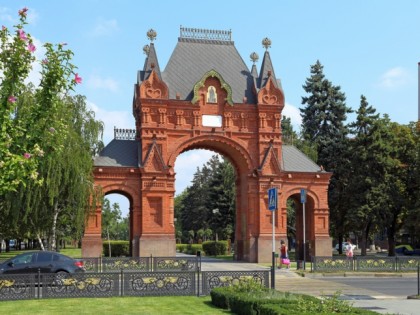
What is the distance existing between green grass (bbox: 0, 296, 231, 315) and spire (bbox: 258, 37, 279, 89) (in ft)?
88.5

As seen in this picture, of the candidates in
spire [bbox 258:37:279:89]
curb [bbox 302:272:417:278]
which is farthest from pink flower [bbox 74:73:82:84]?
spire [bbox 258:37:279:89]

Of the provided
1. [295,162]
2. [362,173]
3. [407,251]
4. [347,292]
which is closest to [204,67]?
[295,162]

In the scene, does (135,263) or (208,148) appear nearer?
(135,263)

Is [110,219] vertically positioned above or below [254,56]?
below

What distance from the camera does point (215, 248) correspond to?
56344mm

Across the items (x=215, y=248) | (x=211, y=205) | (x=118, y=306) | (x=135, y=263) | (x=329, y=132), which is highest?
(x=329, y=132)

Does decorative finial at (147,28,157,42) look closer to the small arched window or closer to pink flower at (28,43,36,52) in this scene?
the small arched window

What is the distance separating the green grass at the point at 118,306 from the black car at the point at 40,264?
6.15m

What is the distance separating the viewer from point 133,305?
17.1 m

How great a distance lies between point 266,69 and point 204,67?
472 cm

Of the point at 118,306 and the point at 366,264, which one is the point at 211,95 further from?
the point at 118,306

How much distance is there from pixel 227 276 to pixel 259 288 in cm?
325

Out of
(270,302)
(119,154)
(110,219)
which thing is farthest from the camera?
(110,219)

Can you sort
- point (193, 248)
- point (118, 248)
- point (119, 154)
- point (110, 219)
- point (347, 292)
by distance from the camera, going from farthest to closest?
point (110, 219) → point (193, 248) → point (118, 248) → point (119, 154) → point (347, 292)
